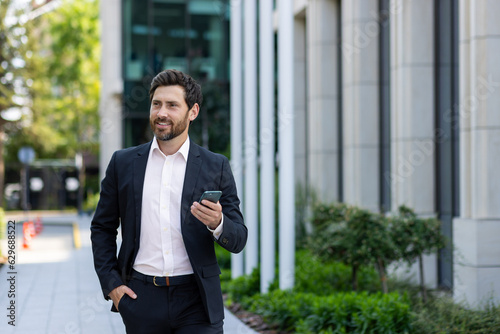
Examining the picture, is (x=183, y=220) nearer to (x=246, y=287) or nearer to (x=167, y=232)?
(x=167, y=232)

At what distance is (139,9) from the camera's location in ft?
96.7

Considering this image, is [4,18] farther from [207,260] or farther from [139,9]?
[207,260]

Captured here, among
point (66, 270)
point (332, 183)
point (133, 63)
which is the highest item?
point (133, 63)

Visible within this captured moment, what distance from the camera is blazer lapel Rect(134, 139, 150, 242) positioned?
369cm

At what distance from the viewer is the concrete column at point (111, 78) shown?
33.3 meters

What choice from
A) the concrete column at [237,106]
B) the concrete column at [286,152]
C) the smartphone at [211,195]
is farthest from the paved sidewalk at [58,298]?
the smartphone at [211,195]

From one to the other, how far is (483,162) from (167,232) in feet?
18.8

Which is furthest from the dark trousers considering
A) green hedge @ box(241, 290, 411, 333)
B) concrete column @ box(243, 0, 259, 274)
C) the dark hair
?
concrete column @ box(243, 0, 259, 274)

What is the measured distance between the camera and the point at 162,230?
366 centimetres

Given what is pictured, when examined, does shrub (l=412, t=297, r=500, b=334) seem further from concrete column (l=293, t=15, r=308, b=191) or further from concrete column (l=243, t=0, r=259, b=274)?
concrete column (l=293, t=15, r=308, b=191)

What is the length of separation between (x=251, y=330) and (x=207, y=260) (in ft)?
15.1

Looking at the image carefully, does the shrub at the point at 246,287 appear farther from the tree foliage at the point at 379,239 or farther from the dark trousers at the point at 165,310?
the dark trousers at the point at 165,310

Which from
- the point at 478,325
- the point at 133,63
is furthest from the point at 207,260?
the point at 133,63

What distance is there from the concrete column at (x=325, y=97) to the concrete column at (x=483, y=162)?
643cm
